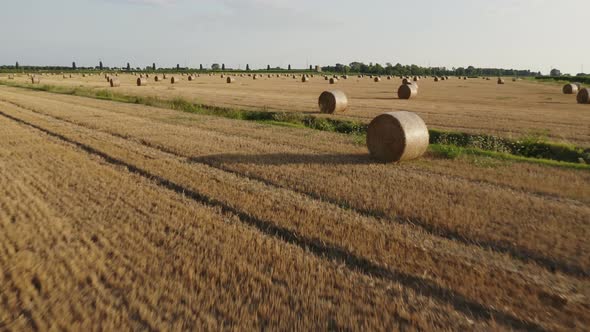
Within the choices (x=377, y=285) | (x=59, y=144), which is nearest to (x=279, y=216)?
(x=377, y=285)

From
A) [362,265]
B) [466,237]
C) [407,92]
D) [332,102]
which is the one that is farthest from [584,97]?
[362,265]

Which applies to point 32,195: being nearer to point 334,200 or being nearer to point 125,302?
point 125,302

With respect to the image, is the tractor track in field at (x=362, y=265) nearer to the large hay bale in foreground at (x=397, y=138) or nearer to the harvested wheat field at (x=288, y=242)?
the harvested wheat field at (x=288, y=242)

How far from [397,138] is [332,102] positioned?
1038 centimetres

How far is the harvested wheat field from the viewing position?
4.33 m

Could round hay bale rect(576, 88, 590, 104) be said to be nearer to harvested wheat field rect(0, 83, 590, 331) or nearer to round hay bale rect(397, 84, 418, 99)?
round hay bale rect(397, 84, 418, 99)

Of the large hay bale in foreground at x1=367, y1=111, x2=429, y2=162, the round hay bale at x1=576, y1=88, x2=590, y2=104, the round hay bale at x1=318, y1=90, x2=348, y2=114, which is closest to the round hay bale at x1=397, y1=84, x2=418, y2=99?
the round hay bale at x1=576, y1=88, x2=590, y2=104

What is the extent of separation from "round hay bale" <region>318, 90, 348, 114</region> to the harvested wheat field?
9.81 m

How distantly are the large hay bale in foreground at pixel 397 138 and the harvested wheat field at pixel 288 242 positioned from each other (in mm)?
406

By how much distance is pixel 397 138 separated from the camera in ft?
37.0

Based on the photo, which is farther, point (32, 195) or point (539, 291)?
point (32, 195)

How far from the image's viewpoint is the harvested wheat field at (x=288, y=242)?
4328 millimetres

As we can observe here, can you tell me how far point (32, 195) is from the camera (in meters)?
8.05

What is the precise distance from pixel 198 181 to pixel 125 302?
192 inches
